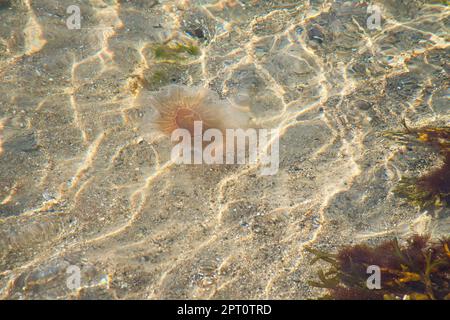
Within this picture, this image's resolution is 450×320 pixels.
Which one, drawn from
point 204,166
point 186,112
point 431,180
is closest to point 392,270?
point 431,180

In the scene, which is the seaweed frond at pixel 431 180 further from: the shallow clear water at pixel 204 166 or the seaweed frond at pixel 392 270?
the seaweed frond at pixel 392 270

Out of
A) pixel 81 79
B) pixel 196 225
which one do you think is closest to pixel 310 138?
pixel 196 225

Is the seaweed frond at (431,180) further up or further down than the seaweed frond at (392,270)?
further up

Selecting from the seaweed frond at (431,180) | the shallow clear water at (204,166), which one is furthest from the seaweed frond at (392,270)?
the seaweed frond at (431,180)

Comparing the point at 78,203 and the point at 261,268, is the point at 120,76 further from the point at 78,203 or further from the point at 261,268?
the point at 261,268

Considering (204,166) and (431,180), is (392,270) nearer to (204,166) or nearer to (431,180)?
(431,180)

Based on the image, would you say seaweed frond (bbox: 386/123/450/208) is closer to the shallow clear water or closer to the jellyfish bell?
the shallow clear water

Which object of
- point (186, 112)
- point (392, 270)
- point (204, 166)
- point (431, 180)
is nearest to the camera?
point (392, 270)

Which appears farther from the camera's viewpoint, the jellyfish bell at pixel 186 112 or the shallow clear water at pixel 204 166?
the jellyfish bell at pixel 186 112
